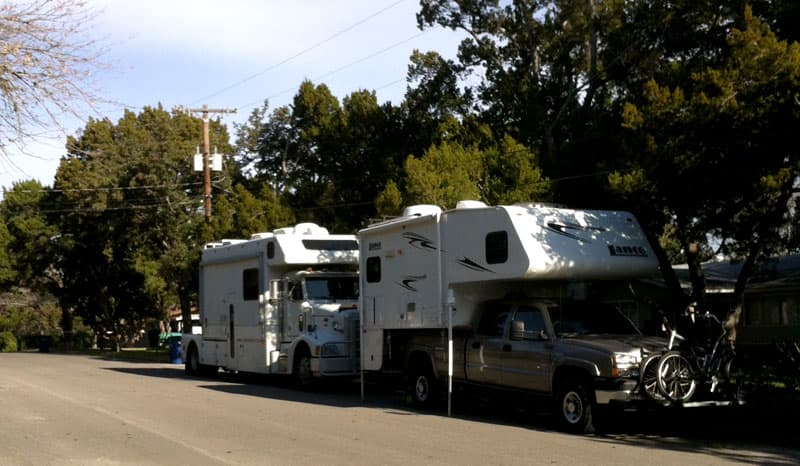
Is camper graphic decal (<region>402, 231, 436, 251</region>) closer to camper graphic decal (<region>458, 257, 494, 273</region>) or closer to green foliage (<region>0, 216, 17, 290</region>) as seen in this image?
camper graphic decal (<region>458, 257, 494, 273</region>)

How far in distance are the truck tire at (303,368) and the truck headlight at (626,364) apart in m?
8.63

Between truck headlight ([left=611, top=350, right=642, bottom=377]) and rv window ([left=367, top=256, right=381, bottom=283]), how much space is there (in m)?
6.05

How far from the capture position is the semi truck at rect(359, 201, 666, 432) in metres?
12.8

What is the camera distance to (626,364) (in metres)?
12.3

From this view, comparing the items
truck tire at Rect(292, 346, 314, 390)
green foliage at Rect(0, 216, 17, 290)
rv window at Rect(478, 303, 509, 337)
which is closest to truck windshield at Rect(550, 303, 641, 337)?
rv window at Rect(478, 303, 509, 337)

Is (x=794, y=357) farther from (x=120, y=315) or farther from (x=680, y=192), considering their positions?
(x=120, y=315)

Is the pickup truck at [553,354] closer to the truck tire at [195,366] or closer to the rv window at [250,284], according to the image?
the rv window at [250,284]

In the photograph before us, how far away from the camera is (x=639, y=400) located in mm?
12148

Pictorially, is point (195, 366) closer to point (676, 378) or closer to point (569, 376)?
point (569, 376)

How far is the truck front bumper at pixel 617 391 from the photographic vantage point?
12.1 m

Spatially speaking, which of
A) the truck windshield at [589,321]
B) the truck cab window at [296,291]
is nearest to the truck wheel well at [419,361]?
the truck windshield at [589,321]

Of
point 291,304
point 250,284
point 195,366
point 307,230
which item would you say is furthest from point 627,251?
point 195,366

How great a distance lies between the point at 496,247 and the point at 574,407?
279cm

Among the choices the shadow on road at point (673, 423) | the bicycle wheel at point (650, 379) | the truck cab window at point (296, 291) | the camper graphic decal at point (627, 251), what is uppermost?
the camper graphic decal at point (627, 251)
